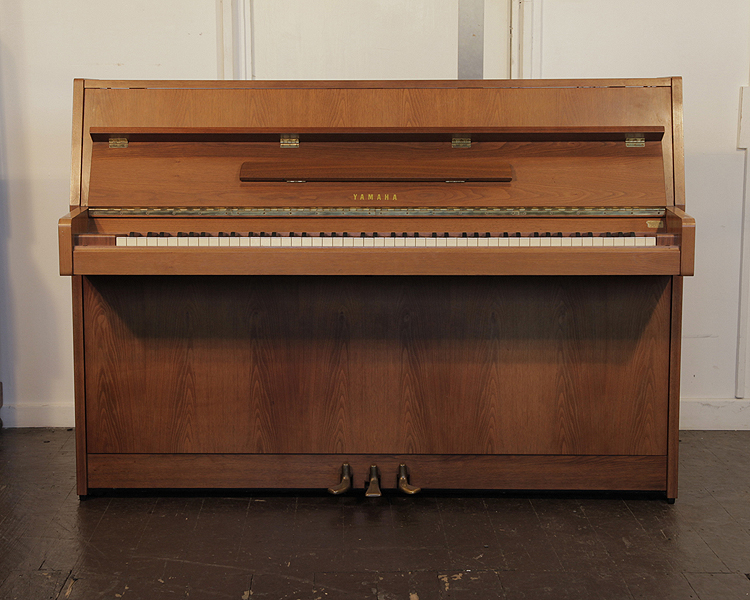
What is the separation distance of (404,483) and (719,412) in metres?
1.85

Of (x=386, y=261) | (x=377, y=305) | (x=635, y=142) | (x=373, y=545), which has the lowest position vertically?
(x=373, y=545)

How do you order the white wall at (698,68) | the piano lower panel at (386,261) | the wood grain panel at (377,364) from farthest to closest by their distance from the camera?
the white wall at (698,68)
the wood grain panel at (377,364)
the piano lower panel at (386,261)

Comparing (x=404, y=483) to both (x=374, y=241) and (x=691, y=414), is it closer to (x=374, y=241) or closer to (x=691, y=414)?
(x=374, y=241)

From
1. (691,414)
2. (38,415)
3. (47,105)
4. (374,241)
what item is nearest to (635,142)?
(374,241)

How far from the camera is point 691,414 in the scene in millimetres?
3318

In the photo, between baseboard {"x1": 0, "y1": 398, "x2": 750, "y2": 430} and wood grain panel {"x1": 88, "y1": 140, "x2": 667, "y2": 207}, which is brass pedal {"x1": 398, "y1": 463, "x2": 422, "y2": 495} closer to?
wood grain panel {"x1": 88, "y1": 140, "x2": 667, "y2": 207}

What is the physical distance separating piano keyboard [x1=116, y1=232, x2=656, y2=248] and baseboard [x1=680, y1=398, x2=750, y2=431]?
58.1 inches

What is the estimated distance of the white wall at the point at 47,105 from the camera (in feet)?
10.3

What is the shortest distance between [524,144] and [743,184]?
57.6 inches

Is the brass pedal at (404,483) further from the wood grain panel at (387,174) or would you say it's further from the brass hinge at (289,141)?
the brass hinge at (289,141)

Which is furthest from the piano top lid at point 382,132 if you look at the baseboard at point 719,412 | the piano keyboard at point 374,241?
the baseboard at point 719,412

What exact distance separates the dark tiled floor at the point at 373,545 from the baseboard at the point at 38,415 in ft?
2.08

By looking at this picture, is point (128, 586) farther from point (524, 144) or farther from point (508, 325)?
point (524, 144)

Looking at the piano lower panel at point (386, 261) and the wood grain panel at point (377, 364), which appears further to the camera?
the wood grain panel at point (377, 364)
